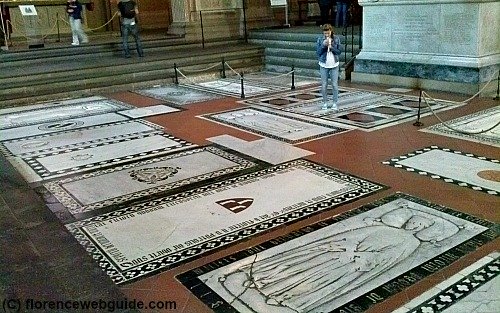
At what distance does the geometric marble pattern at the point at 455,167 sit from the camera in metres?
5.11

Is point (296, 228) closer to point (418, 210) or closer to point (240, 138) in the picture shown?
point (418, 210)

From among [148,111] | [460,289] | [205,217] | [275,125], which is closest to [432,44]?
[275,125]

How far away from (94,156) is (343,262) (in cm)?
384

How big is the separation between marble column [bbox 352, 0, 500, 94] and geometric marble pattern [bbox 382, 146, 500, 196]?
3.67m

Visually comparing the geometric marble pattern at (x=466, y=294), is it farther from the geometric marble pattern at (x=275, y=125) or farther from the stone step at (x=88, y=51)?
the stone step at (x=88, y=51)

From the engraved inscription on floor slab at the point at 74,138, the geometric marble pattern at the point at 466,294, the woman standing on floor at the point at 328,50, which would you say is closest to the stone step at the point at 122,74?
the engraved inscription on floor slab at the point at 74,138

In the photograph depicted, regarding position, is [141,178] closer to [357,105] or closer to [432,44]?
[357,105]

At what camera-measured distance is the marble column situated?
909 cm

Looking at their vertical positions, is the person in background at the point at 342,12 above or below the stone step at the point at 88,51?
above

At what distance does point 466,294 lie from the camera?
3.25 meters

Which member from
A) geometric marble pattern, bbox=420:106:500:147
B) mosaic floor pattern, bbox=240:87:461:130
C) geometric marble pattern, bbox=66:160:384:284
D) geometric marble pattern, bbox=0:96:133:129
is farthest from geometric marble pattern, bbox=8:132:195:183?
geometric marble pattern, bbox=420:106:500:147

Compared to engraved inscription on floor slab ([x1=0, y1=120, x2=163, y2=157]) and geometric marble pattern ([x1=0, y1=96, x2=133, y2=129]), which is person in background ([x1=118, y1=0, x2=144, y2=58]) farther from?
engraved inscription on floor slab ([x1=0, y1=120, x2=163, y2=157])

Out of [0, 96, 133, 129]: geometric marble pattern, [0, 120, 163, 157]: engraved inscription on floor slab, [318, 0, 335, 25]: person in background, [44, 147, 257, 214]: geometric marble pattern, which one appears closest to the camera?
[44, 147, 257, 214]: geometric marble pattern

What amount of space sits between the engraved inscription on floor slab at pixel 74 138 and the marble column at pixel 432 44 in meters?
5.01
